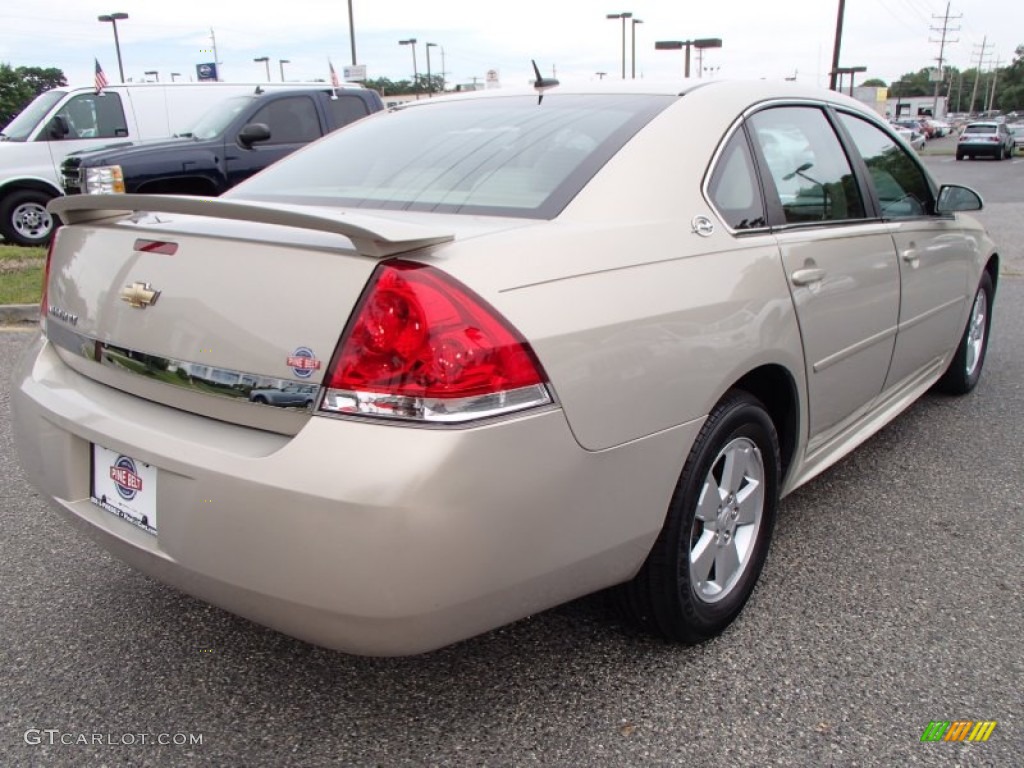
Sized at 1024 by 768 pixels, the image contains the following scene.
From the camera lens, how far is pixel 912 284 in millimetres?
3449

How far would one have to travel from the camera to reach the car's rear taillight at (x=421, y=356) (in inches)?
67.3

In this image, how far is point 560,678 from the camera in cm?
229

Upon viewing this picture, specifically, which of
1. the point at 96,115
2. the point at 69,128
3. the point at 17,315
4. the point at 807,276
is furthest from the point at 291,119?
the point at 807,276

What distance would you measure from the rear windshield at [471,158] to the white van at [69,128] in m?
8.33

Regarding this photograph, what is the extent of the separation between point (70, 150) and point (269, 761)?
1055cm

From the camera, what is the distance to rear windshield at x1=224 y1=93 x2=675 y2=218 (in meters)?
2.32

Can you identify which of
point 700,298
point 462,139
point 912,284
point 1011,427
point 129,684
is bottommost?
point 1011,427

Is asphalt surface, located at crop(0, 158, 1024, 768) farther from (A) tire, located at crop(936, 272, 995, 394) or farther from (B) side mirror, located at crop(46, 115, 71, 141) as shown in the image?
(B) side mirror, located at crop(46, 115, 71, 141)

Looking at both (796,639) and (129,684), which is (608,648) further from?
(129,684)

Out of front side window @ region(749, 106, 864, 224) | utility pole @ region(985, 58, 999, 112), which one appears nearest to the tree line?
utility pole @ region(985, 58, 999, 112)

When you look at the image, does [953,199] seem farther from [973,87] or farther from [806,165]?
[973,87]

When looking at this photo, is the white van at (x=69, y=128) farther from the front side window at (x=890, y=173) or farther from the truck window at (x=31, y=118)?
the front side window at (x=890, y=173)

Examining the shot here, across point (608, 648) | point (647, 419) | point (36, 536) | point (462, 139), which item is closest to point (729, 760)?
point (608, 648)

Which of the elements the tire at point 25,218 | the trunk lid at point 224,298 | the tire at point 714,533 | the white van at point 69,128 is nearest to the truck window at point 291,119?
the white van at point 69,128
